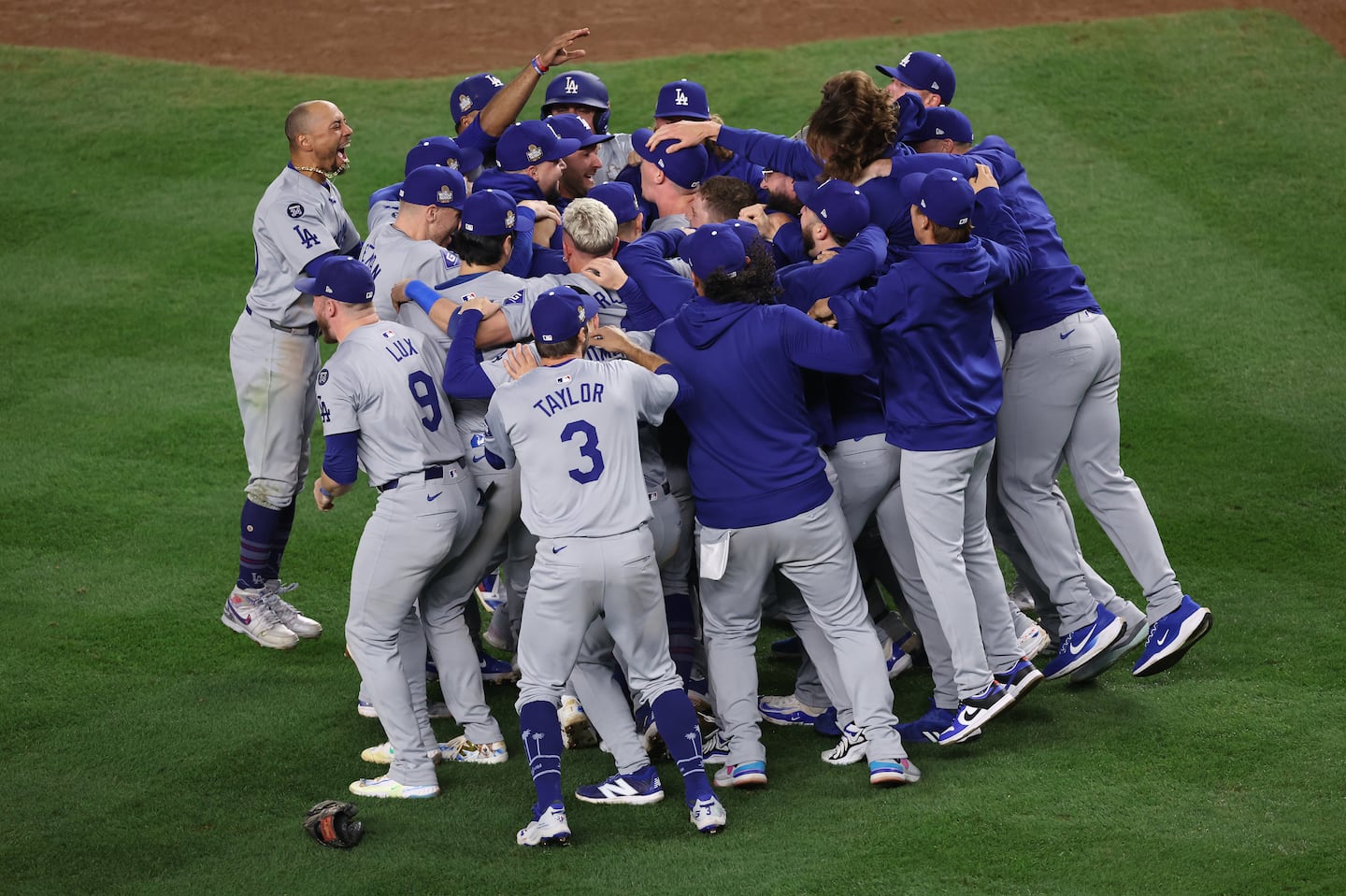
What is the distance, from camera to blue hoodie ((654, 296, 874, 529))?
183 inches

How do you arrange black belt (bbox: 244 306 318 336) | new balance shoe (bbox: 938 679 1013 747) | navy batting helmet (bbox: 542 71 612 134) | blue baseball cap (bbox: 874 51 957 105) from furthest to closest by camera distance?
navy batting helmet (bbox: 542 71 612 134) < black belt (bbox: 244 306 318 336) < blue baseball cap (bbox: 874 51 957 105) < new balance shoe (bbox: 938 679 1013 747)

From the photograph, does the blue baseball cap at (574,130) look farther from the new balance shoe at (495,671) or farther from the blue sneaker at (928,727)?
the blue sneaker at (928,727)

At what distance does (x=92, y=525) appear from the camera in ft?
23.6

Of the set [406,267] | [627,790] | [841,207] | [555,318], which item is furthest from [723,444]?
[406,267]

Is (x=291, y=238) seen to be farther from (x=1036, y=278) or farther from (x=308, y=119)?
(x=1036, y=278)

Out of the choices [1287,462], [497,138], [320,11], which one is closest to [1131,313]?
[1287,462]

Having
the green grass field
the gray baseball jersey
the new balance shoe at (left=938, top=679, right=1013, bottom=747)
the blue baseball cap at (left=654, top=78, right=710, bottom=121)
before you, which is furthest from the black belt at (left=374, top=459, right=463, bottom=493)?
the blue baseball cap at (left=654, top=78, right=710, bottom=121)

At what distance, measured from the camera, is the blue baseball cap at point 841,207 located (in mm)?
4918

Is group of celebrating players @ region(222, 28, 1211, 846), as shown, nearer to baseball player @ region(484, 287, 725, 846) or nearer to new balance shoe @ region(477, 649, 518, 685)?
baseball player @ region(484, 287, 725, 846)

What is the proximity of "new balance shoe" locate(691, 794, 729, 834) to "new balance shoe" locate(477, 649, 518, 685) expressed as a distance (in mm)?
1582

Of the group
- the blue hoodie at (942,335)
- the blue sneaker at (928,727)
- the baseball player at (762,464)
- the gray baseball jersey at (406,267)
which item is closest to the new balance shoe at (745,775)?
the baseball player at (762,464)

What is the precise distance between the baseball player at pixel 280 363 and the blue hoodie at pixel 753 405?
204 cm

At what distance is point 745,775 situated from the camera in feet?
15.6

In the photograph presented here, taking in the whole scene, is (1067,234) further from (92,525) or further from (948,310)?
(92,525)
